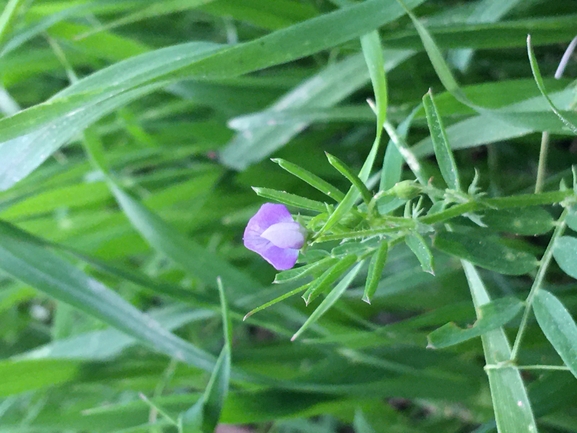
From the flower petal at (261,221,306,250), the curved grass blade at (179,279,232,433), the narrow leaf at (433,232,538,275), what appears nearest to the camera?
the flower petal at (261,221,306,250)

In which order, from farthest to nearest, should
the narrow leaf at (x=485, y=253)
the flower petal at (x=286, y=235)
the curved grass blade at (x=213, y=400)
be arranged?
the curved grass blade at (x=213, y=400), the narrow leaf at (x=485, y=253), the flower petal at (x=286, y=235)

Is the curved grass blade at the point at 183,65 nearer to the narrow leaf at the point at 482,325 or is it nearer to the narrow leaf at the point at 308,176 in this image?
the narrow leaf at the point at 308,176

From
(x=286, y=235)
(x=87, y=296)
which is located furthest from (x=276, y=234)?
(x=87, y=296)

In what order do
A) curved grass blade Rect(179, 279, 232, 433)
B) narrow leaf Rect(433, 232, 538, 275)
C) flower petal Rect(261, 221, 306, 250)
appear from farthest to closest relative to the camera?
curved grass blade Rect(179, 279, 232, 433) → narrow leaf Rect(433, 232, 538, 275) → flower petal Rect(261, 221, 306, 250)

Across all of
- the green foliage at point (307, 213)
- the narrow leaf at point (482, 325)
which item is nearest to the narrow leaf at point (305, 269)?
the green foliage at point (307, 213)

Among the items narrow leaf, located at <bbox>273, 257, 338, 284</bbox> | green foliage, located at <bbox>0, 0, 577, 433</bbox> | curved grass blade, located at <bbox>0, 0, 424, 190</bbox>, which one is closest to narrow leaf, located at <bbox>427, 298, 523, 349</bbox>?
green foliage, located at <bbox>0, 0, 577, 433</bbox>

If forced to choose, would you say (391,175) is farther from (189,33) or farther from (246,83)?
(189,33)

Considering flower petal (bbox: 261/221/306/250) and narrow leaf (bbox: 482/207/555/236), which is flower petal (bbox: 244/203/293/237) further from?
narrow leaf (bbox: 482/207/555/236)

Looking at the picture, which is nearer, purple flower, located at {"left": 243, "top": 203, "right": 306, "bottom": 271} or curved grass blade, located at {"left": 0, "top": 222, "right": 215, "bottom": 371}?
purple flower, located at {"left": 243, "top": 203, "right": 306, "bottom": 271}

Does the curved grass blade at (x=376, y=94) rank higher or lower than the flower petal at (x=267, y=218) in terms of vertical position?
higher

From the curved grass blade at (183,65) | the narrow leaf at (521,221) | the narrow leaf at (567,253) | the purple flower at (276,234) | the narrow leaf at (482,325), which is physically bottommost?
the narrow leaf at (482,325)

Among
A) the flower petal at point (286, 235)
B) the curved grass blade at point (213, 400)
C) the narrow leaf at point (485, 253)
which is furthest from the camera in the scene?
the curved grass blade at point (213, 400)
